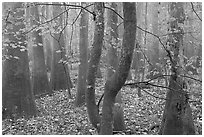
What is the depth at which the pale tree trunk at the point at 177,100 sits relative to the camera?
6312 millimetres

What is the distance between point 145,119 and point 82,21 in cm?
446

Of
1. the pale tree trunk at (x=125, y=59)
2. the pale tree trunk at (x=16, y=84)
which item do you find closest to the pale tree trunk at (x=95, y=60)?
the pale tree trunk at (x=125, y=59)

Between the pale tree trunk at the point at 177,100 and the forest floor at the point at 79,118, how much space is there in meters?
0.43

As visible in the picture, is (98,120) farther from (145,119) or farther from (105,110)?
(145,119)

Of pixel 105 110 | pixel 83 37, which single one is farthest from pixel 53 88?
pixel 105 110

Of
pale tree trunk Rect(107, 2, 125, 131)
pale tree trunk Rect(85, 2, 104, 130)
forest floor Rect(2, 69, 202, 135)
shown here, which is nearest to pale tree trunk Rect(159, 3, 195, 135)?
forest floor Rect(2, 69, 202, 135)

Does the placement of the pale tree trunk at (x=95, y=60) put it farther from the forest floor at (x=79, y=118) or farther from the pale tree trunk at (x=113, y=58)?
the pale tree trunk at (x=113, y=58)

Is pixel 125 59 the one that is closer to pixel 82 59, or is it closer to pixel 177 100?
pixel 177 100

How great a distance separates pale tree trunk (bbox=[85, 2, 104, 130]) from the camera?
539 cm

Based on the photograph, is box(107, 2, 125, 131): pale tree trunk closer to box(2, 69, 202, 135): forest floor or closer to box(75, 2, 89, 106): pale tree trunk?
box(2, 69, 202, 135): forest floor

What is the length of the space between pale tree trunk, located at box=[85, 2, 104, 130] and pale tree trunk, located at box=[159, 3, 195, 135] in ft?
5.54

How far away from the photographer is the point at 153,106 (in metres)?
10.2

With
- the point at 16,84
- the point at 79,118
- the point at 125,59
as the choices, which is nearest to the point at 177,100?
the point at 125,59

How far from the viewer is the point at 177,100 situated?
6508mm
